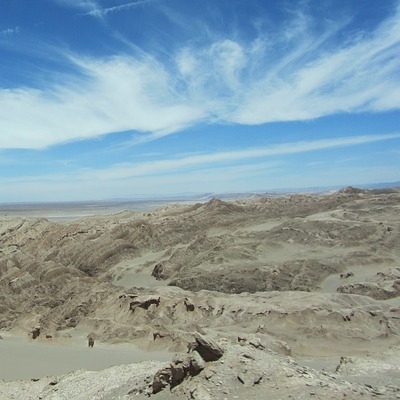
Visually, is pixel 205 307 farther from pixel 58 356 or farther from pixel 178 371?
pixel 178 371

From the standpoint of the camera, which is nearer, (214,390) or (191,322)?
(214,390)

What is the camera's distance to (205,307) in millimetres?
19781

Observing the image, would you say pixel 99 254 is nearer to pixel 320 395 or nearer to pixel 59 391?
pixel 59 391

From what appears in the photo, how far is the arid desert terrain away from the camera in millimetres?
9102

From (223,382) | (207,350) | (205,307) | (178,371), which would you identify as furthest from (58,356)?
(223,382)

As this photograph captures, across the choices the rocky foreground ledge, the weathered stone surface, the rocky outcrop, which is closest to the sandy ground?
the rocky foreground ledge

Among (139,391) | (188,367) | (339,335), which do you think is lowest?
(339,335)

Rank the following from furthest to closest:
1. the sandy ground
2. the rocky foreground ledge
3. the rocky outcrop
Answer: the sandy ground → the rocky outcrop → the rocky foreground ledge

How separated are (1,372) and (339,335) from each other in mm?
10139

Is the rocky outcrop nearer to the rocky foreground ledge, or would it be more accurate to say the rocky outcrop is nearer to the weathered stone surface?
the rocky foreground ledge

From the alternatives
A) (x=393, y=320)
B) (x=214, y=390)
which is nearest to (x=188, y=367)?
(x=214, y=390)

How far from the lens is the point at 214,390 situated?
325 inches

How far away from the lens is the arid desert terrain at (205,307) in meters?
9.10

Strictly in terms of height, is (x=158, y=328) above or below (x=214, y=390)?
below
